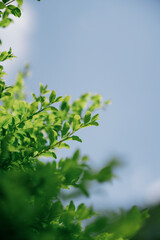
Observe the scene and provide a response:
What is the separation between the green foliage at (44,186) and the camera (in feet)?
2.93

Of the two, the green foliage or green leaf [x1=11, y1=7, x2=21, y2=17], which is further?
green leaf [x1=11, y1=7, x2=21, y2=17]

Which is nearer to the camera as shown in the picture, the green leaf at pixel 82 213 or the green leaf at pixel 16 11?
the green leaf at pixel 82 213

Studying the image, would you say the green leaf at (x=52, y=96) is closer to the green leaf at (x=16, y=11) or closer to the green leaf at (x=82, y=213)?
the green leaf at (x=16, y=11)

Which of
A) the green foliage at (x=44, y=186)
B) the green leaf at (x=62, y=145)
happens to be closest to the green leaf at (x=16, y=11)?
the green foliage at (x=44, y=186)

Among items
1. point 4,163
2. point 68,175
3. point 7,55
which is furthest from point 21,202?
point 7,55

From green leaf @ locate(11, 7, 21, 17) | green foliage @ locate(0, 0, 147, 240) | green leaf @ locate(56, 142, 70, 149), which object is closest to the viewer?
green foliage @ locate(0, 0, 147, 240)

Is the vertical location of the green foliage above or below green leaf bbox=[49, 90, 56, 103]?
below

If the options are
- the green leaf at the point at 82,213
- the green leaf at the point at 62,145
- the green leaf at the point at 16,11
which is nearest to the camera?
the green leaf at the point at 82,213

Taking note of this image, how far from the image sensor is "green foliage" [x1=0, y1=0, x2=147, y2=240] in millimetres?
893

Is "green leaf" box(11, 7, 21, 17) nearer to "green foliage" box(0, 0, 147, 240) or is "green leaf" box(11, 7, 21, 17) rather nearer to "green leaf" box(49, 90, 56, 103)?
"green foliage" box(0, 0, 147, 240)

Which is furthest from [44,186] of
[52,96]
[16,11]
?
[16,11]

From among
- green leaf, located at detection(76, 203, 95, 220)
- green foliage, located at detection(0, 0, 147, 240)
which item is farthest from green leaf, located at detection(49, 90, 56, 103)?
green leaf, located at detection(76, 203, 95, 220)

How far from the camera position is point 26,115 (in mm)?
1803

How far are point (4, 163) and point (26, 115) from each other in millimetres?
494
